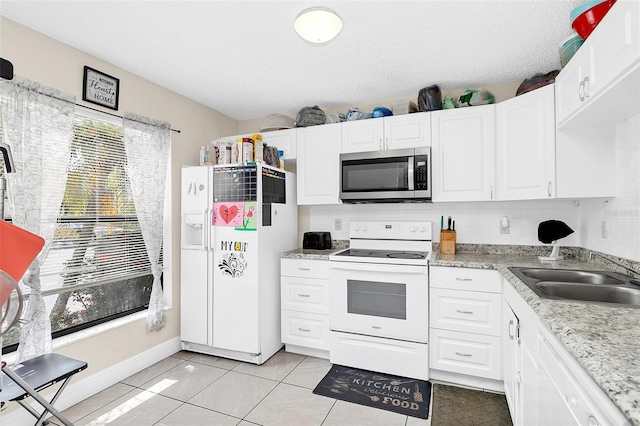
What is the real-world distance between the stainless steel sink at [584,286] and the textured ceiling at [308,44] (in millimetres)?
1539

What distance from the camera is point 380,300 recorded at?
2559 millimetres

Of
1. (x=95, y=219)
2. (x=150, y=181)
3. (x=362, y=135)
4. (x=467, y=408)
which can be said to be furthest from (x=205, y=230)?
(x=467, y=408)

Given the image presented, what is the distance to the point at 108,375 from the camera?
2377mm

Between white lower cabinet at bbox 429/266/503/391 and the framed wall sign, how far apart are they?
2.83 meters

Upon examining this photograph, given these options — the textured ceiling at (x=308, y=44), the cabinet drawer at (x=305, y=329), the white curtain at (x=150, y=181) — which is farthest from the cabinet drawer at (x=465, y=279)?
the white curtain at (x=150, y=181)

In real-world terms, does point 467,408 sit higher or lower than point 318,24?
lower

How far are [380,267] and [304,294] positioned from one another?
787 mm

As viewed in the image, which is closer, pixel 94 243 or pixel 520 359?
pixel 520 359

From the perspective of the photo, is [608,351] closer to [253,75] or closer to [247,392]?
[247,392]

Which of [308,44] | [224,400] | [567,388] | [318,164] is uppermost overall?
[308,44]

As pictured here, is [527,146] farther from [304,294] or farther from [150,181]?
[150,181]

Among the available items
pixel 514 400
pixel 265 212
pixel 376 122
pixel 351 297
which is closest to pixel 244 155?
pixel 265 212

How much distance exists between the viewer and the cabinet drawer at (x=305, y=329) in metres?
2.80

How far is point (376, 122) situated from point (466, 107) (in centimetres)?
76
